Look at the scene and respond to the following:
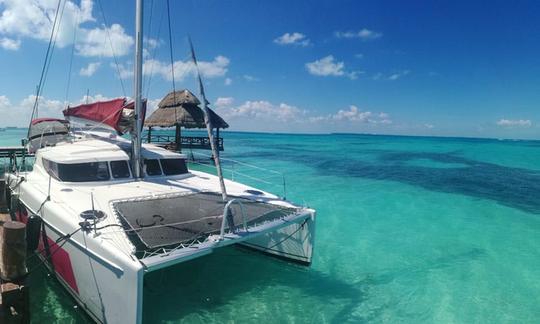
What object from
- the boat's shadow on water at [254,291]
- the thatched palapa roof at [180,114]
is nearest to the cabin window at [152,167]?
the boat's shadow on water at [254,291]

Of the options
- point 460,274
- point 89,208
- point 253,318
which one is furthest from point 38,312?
point 460,274

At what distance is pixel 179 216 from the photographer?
5.99 meters

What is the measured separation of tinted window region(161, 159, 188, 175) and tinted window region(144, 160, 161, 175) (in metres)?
0.17

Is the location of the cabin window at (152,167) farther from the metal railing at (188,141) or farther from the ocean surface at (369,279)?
the metal railing at (188,141)

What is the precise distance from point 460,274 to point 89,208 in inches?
377

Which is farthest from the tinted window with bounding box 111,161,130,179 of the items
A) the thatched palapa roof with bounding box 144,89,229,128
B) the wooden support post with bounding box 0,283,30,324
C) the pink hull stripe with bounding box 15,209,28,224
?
the thatched palapa roof with bounding box 144,89,229,128

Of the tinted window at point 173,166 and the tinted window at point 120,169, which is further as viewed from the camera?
the tinted window at point 173,166

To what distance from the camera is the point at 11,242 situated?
16.9 ft

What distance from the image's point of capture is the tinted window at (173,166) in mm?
9156

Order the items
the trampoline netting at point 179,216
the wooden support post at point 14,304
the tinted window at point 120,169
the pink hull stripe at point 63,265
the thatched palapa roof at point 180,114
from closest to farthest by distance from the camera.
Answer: the wooden support post at point 14,304 < the trampoline netting at point 179,216 < the pink hull stripe at point 63,265 < the tinted window at point 120,169 < the thatched palapa roof at point 180,114

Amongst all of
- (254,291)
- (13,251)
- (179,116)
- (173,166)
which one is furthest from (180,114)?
(13,251)

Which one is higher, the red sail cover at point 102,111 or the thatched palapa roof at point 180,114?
the thatched palapa roof at point 180,114

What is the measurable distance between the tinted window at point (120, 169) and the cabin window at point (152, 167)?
1.70 ft

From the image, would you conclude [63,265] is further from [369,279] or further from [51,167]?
[369,279]
